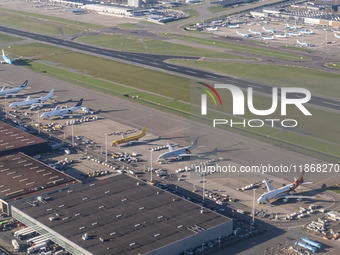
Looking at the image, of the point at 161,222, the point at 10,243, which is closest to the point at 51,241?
the point at 10,243

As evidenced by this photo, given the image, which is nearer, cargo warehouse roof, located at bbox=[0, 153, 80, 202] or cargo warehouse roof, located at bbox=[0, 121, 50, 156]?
cargo warehouse roof, located at bbox=[0, 153, 80, 202]

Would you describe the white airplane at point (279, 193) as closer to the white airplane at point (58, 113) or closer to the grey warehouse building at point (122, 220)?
the grey warehouse building at point (122, 220)

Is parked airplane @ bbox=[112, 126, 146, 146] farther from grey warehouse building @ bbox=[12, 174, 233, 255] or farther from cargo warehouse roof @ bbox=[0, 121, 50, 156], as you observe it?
grey warehouse building @ bbox=[12, 174, 233, 255]

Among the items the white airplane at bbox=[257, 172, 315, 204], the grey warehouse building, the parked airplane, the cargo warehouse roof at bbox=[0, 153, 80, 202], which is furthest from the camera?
the parked airplane

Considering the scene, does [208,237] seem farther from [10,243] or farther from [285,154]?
[285,154]

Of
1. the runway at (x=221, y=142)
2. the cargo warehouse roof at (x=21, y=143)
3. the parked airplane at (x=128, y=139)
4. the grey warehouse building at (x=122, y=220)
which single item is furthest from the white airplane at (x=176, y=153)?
the cargo warehouse roof at (x=21, y=143)

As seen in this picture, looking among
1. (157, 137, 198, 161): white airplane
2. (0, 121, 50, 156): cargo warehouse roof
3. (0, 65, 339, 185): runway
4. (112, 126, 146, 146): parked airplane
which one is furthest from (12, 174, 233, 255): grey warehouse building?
(112, 126, 146, 146): parked airplane

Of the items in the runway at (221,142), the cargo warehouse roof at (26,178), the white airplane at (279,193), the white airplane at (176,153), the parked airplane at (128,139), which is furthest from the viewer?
the parked airplane at (128,139)
